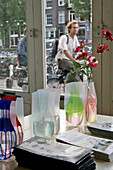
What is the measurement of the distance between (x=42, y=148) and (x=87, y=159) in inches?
8.4

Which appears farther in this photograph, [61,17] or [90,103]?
[61,17]

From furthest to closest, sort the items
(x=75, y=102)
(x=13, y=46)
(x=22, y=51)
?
(x=13, y=46) < (x=22, y=51) < (x=75, y=102)

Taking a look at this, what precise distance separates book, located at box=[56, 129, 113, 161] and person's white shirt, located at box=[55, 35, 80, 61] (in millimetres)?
1921

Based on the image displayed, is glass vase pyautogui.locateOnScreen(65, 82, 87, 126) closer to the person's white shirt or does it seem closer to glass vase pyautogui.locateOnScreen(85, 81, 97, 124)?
glass vase pyautogui.locateOnScreen(85, 81, 97, 124)

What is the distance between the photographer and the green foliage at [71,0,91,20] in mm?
3162

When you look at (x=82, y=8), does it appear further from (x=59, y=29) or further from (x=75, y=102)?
(x=75, y=102)

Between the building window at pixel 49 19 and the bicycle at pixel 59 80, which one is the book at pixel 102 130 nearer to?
the bicycle at pixel 59 80

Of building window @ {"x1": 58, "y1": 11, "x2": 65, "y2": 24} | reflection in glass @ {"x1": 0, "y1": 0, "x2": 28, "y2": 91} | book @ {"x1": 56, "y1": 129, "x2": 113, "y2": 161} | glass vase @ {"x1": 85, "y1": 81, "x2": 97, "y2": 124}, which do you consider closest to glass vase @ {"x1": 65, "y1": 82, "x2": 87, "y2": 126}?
glass vase @ {"x1": 85, "y1": 81, "x2": 97, "y2": 124}

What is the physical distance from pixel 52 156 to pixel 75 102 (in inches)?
25.2

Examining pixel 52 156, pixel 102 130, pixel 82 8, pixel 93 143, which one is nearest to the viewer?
pixel 52 156

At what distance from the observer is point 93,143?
1.42 metres

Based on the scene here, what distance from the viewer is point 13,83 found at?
3.96m

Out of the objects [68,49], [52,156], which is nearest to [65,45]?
[68,49]

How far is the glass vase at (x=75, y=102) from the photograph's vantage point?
5.78 feet
